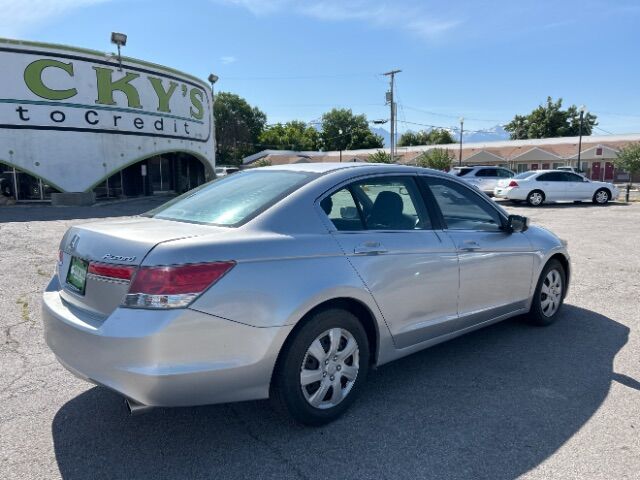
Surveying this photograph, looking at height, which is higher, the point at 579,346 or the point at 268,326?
the point at 268,326

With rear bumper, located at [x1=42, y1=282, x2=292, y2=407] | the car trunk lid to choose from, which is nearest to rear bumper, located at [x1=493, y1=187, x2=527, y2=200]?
the car trunk lid

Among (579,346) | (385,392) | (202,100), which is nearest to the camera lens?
(385,392)

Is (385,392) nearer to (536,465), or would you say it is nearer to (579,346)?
(536,465)

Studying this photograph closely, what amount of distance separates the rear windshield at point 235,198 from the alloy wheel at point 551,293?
2949 mm

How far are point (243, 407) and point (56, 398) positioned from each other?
1.35 metres

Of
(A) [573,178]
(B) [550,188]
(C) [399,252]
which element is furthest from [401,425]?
(A) [573,178]

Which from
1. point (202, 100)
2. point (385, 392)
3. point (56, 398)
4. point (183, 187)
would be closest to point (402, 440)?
point (385, 392)

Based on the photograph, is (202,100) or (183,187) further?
(183,187)

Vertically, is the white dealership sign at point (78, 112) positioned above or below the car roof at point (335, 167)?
above

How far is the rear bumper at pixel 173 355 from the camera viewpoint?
8.13 feet

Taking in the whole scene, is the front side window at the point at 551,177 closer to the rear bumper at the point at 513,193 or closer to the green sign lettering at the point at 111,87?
the rear bumper at the point at 513,193

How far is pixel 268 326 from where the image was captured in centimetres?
270

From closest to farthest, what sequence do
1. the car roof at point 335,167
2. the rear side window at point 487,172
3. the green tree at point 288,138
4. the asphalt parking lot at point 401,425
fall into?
the asphalt parking lot at point 401,425 < the car roof at point 335,167 < the rear side window at point 487,172 < the green tree at point 288,138

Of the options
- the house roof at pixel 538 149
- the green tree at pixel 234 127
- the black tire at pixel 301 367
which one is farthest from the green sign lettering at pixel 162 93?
the green tree at pixel 234 127
